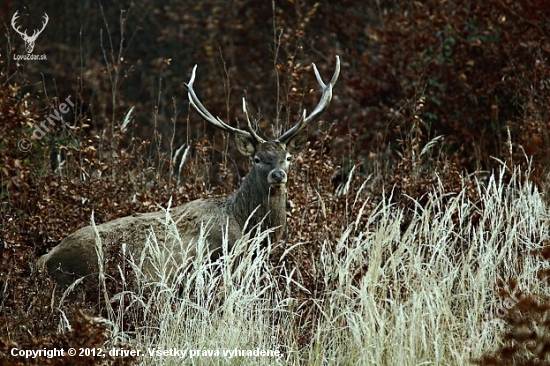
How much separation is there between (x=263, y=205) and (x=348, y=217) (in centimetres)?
67

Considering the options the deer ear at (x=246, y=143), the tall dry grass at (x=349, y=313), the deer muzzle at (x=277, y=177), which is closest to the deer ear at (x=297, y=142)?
the deer ear at (x=246, y=143)

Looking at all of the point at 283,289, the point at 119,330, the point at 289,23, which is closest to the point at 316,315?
the point at 283,289

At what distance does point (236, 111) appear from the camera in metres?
15.5

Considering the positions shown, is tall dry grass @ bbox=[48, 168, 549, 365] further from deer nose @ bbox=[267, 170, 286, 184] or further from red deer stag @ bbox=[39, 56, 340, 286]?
deer nose @ bbox=[267, 170, 286, 184]

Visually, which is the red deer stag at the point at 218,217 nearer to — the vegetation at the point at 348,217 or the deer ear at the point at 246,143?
the deer ear at the point at 246,143

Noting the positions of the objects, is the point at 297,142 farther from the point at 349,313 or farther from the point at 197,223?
the point at 349,313

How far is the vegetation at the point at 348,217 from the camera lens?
6.05 meters

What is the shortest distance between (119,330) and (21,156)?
2.53 metres

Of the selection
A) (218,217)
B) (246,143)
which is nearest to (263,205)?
(218,217)

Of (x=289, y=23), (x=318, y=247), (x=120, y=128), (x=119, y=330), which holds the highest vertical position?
(x=289, y=23)

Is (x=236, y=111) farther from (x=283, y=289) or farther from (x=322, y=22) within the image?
(x=283, y=289)

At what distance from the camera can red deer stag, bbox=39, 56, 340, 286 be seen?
25.2ft

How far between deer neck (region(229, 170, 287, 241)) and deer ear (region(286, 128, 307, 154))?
0.35 metres

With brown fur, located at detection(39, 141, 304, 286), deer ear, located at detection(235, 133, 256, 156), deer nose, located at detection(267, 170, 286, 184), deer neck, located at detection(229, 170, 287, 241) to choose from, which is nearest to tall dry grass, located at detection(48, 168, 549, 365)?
brown fur, located at detection(39, 141, 304, 286)
